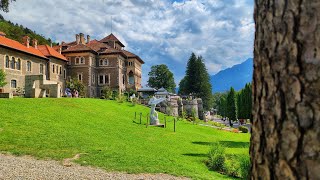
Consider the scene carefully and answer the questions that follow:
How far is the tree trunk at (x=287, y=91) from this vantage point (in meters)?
1.46

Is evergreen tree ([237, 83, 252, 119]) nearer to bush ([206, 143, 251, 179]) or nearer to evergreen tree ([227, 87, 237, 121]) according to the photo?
evergreen tree ([227, 87, 237, 121])

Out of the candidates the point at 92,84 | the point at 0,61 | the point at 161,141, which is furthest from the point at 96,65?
the point at 161,141

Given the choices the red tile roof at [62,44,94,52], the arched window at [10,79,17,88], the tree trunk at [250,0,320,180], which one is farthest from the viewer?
the red tile roof at [62,44,94,52]

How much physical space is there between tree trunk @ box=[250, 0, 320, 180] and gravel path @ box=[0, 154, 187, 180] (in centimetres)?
751

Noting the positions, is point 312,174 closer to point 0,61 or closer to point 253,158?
point 253,158

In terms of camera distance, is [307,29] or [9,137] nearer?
[307,29]

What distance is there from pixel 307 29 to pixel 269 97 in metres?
0.38

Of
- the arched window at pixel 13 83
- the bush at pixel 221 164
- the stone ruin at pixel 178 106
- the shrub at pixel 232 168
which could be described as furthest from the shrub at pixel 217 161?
the arched window at pixel 13 83

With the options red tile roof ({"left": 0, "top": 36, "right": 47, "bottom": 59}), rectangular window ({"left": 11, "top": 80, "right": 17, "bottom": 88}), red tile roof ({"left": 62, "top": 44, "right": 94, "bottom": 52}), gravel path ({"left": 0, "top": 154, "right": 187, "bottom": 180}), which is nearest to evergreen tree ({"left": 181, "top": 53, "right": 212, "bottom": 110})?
red tile roof ({"left": 62, "top": 44, "right": 94, "bottom": 52})

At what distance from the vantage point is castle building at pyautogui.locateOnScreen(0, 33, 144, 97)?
40.5 m

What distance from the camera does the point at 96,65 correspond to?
2306 inches

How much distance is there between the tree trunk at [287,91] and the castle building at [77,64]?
40.1 m

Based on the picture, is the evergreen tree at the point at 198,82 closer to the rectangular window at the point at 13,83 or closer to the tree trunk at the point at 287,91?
the rectangular window at the point at 13,83

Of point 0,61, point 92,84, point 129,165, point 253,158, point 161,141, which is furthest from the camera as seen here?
point 92,84
